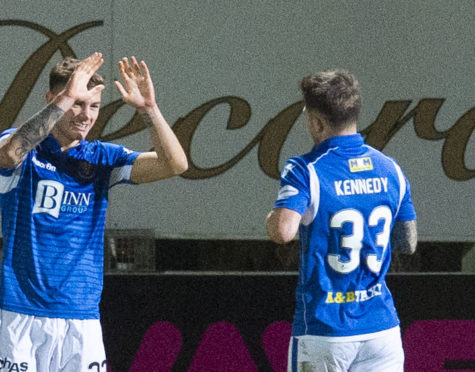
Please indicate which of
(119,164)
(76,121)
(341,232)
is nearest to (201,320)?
(119,164)

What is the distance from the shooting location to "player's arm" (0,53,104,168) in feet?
10.7

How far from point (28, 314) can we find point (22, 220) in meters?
0.34

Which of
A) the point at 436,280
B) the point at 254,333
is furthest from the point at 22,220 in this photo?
the point at 436,280

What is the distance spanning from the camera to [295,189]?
3090 mm

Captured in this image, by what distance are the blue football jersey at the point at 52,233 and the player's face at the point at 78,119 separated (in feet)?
0.23

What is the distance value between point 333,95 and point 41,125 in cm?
101

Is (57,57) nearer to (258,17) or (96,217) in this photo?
(258,17)

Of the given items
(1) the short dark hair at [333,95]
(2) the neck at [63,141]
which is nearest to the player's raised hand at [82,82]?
(2) the neck at [63,141]

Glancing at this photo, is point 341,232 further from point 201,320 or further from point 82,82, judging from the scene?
point 201,320

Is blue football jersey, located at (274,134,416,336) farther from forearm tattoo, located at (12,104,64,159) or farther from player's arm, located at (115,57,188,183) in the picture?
forearm tattoo, located at (12,104,64,159)

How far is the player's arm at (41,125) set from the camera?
3254 mm

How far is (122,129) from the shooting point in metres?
5.00

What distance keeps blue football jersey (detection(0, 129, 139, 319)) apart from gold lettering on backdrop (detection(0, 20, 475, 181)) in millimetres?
1486

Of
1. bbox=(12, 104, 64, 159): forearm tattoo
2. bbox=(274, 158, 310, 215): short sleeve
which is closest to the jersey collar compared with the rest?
bbox=(274, 158, 310, 215): short sleeve
